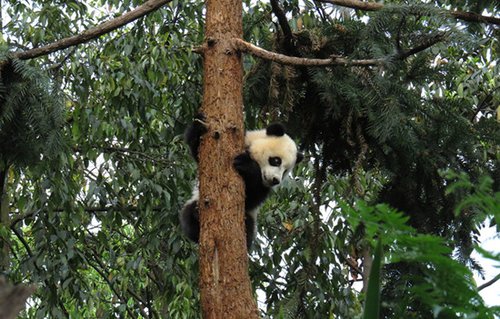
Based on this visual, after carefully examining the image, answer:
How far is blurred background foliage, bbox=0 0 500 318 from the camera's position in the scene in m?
3.50

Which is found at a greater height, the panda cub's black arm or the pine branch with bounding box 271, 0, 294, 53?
the pine branch with bounding box 271, 0, 294, 53

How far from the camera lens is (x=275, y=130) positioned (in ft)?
14.0

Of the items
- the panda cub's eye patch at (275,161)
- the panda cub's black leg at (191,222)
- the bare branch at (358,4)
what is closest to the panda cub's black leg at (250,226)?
the panda cub's black leg at (191,222)

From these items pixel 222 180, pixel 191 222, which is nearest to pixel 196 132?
pixel 222 180

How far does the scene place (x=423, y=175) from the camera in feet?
12.9

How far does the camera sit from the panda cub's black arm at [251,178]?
3.51 m

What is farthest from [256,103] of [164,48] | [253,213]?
[164,48]

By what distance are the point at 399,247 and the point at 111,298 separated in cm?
792

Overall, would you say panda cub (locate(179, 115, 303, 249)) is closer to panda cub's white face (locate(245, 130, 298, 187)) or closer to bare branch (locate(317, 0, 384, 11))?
panda cub's white face (locate(245, 130, 298, 187))

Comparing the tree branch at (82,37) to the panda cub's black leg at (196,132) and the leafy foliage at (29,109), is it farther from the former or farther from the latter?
the panda cub's black leg at (196,132)

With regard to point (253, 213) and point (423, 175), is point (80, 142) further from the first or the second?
point (423, 175)

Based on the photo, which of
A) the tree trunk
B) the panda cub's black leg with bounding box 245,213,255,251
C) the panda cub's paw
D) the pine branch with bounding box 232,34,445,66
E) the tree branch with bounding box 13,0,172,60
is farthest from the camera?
the panda cub's black leg with bounding box 245,213,255,251

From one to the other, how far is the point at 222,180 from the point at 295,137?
1164 mm

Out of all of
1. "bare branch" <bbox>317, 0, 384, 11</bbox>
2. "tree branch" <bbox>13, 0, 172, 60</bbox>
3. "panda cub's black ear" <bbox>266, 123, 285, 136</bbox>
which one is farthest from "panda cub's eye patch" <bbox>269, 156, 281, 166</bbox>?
"tree branch" <bbox>13, 0, 172, 60</bbox>
